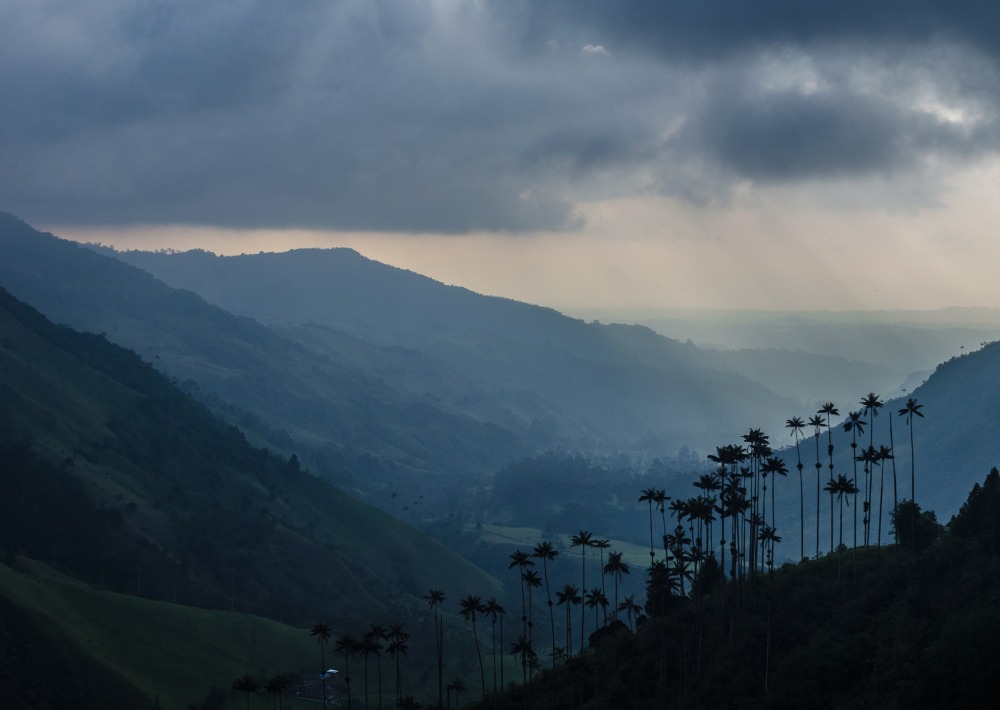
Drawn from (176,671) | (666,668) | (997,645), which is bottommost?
(176,671)

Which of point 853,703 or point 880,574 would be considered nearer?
point 853,703

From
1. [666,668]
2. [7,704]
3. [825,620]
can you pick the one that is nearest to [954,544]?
[825,620]

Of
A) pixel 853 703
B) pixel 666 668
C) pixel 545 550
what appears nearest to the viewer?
pixel 853 703

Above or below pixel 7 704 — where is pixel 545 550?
above

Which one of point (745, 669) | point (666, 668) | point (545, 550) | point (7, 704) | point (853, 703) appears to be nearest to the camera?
point (853, 703)

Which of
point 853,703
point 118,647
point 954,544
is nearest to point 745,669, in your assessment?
point 853,703

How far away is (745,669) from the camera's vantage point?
10494cm

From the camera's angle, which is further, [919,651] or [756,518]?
[756,518]

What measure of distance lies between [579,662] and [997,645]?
47371mm

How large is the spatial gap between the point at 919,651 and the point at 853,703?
26.7ft

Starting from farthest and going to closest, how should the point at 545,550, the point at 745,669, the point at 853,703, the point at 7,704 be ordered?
the point at 7,704 → the point at 545,550 → the point at 745,669 → the point at 853,703

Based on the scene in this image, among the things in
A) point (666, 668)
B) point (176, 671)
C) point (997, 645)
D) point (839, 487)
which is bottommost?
point (176, 671)

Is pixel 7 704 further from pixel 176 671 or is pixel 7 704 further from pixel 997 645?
pixel 997 645

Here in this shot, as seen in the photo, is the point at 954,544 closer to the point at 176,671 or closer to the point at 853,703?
the point at 853,703
